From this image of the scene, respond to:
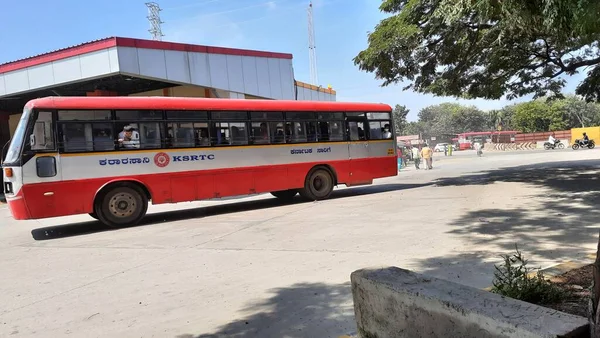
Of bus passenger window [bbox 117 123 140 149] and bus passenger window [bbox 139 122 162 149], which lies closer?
bus passenger window [bbox 117 123 140 149]

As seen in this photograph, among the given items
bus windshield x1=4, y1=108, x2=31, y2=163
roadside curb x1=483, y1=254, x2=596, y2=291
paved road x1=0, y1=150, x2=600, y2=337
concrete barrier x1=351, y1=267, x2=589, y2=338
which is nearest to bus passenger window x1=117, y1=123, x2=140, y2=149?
bus windshield x1=4, y1=108, x2=31, y2=163

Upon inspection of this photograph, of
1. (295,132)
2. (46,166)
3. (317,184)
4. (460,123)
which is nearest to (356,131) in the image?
(317,184)

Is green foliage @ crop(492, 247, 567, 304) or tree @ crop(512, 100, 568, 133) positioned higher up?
tree @ crop(512, 100, 568, 133)

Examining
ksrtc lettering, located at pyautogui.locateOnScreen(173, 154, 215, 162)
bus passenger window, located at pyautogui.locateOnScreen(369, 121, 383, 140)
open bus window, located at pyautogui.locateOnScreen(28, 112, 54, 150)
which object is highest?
open bus window, located at pyautogui.locateOnScreen(28, 112, 54, 150)

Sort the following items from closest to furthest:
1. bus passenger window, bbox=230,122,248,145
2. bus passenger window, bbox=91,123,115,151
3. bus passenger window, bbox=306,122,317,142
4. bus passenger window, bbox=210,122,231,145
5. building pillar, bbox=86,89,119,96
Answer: bus passenger window, bbox=91,123,115,151
bus passenger window, bbox=210,122,231,145
bus passenger window, bbox=230,122,248,145
bus passenger window, bbox=306,122,317,142
building pillar, bbox=86,89,119,96

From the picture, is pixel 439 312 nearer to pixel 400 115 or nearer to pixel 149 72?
pixel 149 72

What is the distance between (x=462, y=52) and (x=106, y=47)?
470 inches

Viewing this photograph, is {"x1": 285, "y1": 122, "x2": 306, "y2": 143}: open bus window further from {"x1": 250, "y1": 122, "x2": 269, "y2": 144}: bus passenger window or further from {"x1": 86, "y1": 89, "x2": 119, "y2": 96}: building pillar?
{"x1": 86, "y1": 89, "x2": 119, "y2": 96}: building pillar

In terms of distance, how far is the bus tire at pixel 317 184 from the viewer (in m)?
12.7

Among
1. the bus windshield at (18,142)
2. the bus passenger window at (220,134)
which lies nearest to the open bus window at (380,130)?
the bus passenger window at (220,134)

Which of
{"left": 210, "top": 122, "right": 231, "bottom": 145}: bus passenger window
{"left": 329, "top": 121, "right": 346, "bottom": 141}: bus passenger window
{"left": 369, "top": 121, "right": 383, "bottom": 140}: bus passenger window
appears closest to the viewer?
{"left": 210, "top": 122, "right": 231, "bottom": 145}: bus passenger window

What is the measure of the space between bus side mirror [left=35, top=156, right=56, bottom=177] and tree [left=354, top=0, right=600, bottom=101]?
8.62m

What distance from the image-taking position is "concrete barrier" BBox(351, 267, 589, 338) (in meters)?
2.22

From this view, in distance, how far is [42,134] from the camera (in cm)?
901
